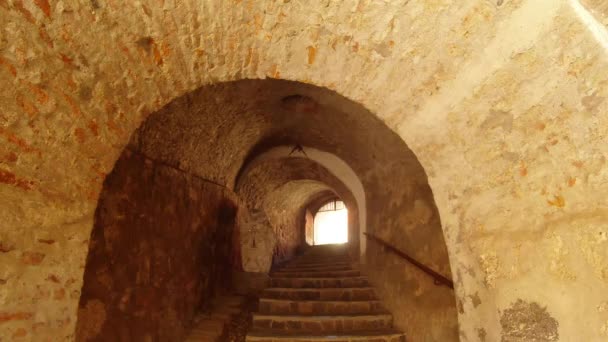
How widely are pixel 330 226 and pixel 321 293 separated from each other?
9623 mm

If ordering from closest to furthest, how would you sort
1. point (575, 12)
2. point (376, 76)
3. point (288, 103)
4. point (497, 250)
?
point (575, 12), point (497, 250), point (376, 76), point (288, 103)

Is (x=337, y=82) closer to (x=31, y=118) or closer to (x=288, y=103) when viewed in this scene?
(x=31, y=118)

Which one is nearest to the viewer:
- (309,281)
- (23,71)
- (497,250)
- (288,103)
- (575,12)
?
(575,12)

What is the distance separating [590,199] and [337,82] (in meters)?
1.08

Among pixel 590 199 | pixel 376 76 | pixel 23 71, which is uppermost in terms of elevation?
pixel 376 76

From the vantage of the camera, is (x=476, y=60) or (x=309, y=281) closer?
(x=476, y=60)

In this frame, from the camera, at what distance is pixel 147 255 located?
3.21 metres

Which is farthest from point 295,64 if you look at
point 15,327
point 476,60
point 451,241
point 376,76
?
point 15,327

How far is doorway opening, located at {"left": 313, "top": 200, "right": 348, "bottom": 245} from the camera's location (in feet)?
48.2

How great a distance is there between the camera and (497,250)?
1565 millimetres

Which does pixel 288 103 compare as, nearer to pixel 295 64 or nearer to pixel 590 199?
pixel 295 64

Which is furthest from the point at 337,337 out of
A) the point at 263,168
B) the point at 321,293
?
the point at 263,168

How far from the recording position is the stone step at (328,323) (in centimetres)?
426

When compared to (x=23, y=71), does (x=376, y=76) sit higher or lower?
higher
